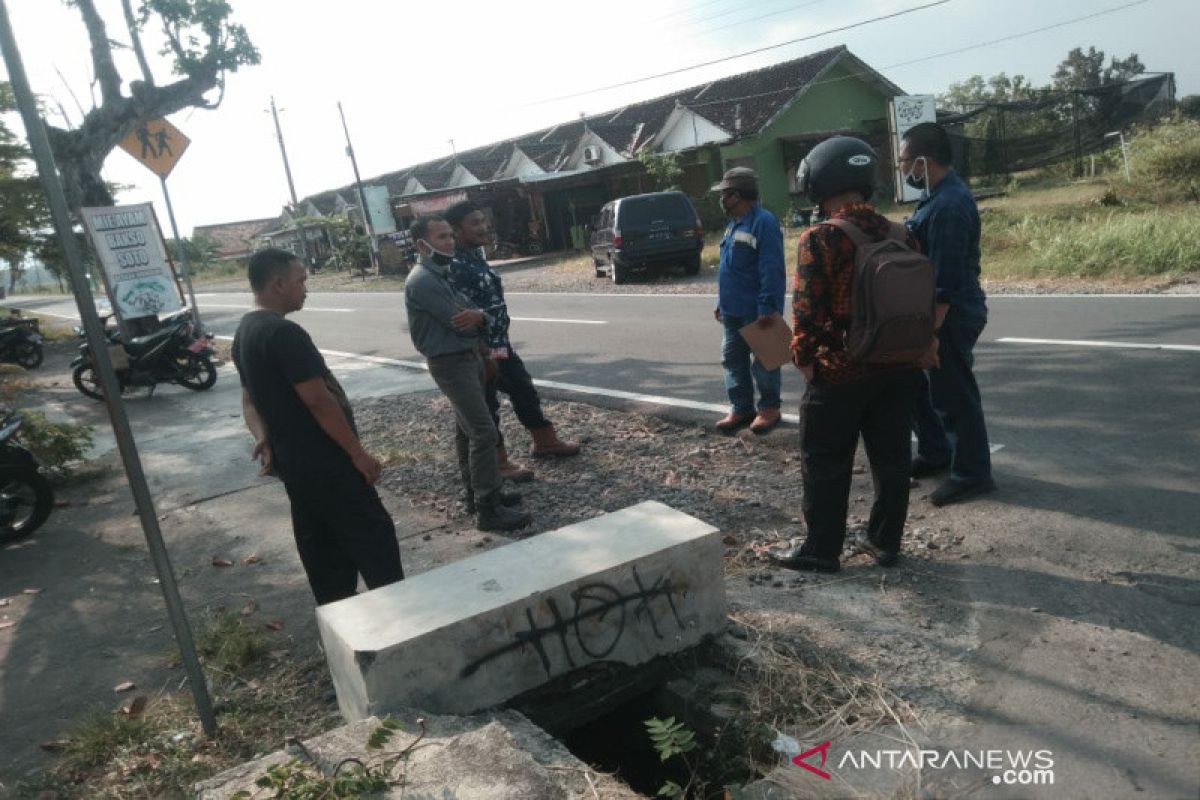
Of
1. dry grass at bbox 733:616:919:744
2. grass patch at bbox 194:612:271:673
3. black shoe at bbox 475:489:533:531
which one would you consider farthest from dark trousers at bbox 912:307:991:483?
grass patch at bbox 194:612:271:673

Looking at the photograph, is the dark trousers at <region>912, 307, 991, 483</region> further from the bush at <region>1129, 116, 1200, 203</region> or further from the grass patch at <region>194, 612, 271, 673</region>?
the bush at <region>1129, 116, 1200, 203</region>

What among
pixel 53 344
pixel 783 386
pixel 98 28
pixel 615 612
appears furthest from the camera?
pixel 53 344

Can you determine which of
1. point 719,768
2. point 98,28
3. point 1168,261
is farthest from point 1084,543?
point 98,28

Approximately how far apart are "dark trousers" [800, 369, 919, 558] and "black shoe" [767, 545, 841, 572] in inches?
1.4

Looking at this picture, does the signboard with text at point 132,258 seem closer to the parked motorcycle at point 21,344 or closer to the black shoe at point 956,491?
the parked motorcycle at point 21,344

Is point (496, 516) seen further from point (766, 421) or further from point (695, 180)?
point (695, 180)

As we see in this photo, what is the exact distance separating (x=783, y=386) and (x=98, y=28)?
41.8ft

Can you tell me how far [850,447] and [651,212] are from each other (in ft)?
50.0

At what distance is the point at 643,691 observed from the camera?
3.24 metres

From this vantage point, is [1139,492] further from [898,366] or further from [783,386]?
[783,386]

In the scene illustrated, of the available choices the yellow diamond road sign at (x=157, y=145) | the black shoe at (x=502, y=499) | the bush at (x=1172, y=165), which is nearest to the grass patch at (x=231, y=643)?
the black shoe at (x=502, y=499)

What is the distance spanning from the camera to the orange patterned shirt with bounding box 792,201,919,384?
3.51 m

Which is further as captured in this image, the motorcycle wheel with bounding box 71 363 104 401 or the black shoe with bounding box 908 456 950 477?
the motorcycle wheel with bounding box 71 363 104 401

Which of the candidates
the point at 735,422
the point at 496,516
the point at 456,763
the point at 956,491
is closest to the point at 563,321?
the point at 735,422
